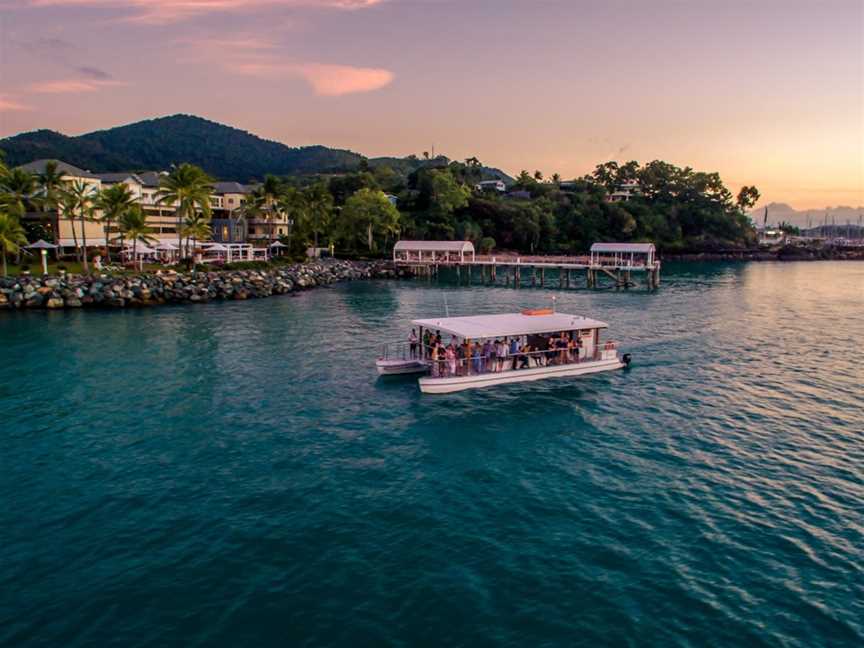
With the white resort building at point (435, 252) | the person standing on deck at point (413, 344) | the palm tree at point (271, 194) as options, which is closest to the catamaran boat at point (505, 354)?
the person standing on deck at point (413, 344)

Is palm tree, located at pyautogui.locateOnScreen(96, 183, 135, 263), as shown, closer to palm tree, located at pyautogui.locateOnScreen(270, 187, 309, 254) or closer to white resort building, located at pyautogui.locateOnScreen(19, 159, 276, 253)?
white resort building, located at pyautogui.locateOnScreen(19, 159, 276, 253)

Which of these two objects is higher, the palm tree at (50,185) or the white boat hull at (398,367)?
the palm tree at (50,185)

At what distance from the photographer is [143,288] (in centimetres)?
7812

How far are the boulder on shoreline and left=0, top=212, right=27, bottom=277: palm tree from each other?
4.79 meters

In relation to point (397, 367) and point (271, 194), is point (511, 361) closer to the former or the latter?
point (397, 367)

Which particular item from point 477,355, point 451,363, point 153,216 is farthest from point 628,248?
point 153,216

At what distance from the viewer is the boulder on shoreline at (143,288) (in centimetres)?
7288

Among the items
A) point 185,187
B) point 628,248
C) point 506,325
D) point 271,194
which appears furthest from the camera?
point 271,194

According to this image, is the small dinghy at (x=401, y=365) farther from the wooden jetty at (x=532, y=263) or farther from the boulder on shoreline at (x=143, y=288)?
the wooden jetty at (x=532, y=263)

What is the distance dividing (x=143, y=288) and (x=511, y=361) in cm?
5581

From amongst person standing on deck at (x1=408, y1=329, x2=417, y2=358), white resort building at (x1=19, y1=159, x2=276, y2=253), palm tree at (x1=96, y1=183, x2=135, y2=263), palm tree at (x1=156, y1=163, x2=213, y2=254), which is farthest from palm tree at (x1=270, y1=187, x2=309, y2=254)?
person standing on deck at (x1=408, y1=329, x2=417, y2=358)

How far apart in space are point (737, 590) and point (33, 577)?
22.5 meters

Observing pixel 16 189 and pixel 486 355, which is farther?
pixel 16 189

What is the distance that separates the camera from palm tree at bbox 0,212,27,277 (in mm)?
77125
